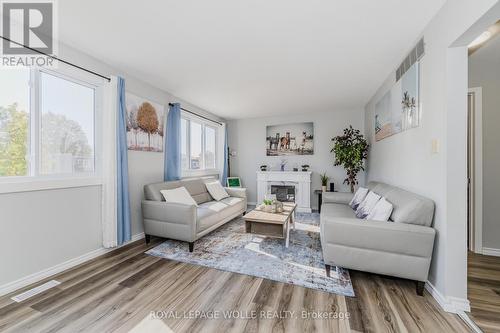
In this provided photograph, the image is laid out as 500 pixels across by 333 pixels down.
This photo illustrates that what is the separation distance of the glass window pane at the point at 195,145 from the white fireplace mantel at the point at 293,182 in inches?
65.2

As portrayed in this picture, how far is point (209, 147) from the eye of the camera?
5496mm

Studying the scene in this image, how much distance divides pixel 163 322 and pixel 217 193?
276 centimetres

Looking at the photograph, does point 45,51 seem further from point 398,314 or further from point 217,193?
point 398,314

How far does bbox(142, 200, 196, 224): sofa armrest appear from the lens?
269 cm

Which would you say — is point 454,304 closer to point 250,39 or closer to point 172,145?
point 250,39

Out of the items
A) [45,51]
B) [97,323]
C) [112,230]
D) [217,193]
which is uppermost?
[45,51]

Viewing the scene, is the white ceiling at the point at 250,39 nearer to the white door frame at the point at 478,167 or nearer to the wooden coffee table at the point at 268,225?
the white door frame at the point at 478,167

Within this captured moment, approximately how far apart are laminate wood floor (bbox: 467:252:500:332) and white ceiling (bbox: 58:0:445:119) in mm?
2517

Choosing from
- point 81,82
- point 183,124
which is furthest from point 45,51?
point 183,124

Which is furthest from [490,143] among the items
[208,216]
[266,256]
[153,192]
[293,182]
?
[153,192]

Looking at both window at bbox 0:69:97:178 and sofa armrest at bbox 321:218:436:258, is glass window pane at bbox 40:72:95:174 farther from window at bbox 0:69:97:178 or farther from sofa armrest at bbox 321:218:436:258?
sofa armrest at bbox 321:218:436:258

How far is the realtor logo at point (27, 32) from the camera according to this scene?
5.97 feet

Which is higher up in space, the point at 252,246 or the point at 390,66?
the point at 390,66

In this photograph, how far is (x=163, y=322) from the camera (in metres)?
1.54
